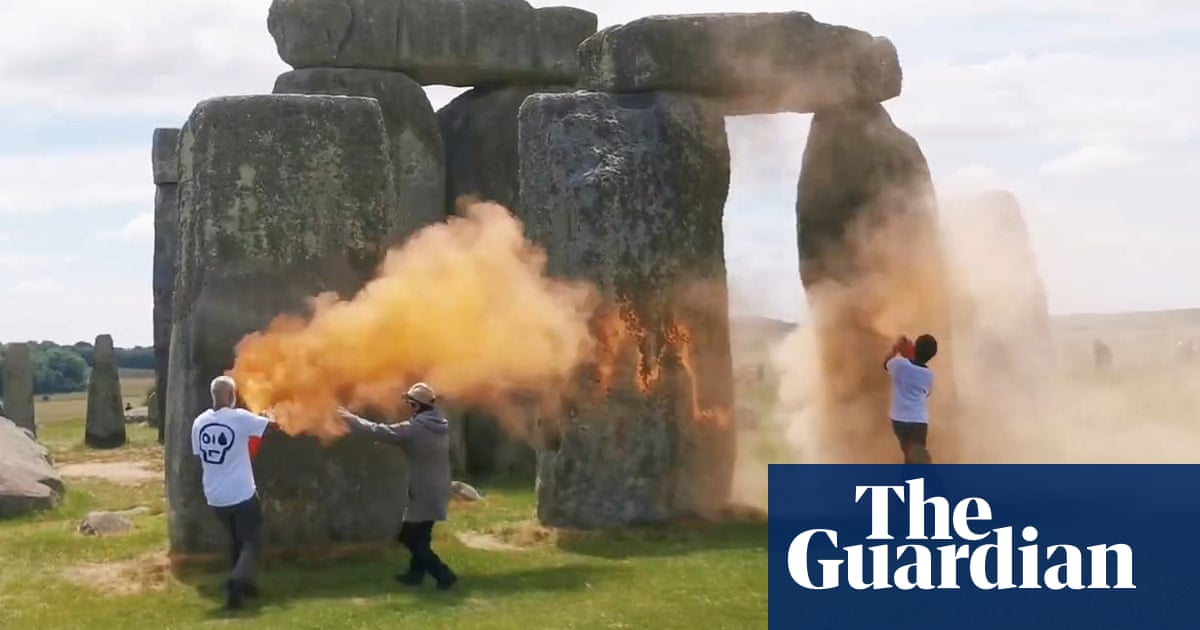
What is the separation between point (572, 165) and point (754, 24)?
2.29 m

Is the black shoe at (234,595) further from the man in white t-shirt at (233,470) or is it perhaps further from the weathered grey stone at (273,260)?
the weathered grey stone at (273,260)

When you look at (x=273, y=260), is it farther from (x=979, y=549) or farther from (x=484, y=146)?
(x=484, y=146)

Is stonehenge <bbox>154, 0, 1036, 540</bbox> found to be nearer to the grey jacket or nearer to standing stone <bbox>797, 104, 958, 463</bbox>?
standing stone <bbox>797, 104, 958, 463</bbox>

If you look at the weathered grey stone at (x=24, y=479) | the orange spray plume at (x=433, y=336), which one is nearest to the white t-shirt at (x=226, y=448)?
the orange spray plume at (x=433, y=336)

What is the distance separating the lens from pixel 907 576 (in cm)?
1222

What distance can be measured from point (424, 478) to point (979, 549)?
14.0ft

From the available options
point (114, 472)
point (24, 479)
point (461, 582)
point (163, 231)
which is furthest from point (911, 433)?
point (163, 231)

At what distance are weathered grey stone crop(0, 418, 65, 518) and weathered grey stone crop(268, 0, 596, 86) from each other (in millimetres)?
6355

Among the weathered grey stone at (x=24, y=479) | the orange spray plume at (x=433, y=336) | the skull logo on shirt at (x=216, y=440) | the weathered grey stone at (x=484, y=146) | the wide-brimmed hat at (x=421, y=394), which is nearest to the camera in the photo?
the skull logo on shirt at (x=216, y=440)

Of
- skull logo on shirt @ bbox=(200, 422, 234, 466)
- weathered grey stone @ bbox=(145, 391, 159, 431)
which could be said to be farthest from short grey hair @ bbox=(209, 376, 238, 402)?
weathered grey stone @ bbox=(145, 391, 159, 431)

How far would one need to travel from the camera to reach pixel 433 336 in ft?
46.0

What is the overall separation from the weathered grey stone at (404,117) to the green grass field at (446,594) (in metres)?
7.18

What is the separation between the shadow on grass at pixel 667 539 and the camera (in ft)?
46.8

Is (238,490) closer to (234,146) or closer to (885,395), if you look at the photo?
(234,146)
